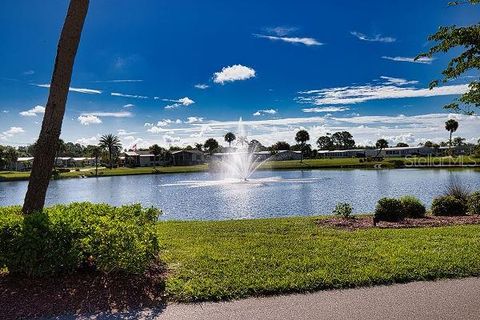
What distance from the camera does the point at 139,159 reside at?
131250 millimetres

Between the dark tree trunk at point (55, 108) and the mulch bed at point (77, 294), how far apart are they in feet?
5.59

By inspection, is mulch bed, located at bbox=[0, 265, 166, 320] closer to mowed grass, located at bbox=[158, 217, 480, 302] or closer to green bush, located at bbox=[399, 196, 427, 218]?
mowed grass, located at bbox=[158, 217, 480, 302]

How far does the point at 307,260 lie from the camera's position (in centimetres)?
823

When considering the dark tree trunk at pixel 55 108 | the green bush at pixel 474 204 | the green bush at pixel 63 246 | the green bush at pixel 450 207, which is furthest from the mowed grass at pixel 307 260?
the green bush at pixel 474 204

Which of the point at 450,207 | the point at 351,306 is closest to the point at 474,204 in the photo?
the point at 450,207

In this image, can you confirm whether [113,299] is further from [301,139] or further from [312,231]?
[301,139]

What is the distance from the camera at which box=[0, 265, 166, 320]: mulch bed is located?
19.5 feet

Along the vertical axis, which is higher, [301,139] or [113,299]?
[301,139]

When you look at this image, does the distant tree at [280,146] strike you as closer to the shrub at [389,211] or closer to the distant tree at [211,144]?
the distant tree at [211,144]

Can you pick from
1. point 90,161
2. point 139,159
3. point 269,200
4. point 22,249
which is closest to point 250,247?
point 22,249

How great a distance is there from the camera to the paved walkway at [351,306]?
225 inches

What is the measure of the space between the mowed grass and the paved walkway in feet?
1.05

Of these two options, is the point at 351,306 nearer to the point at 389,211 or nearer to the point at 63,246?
the point at 63,246

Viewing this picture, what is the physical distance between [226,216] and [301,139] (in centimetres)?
12346
